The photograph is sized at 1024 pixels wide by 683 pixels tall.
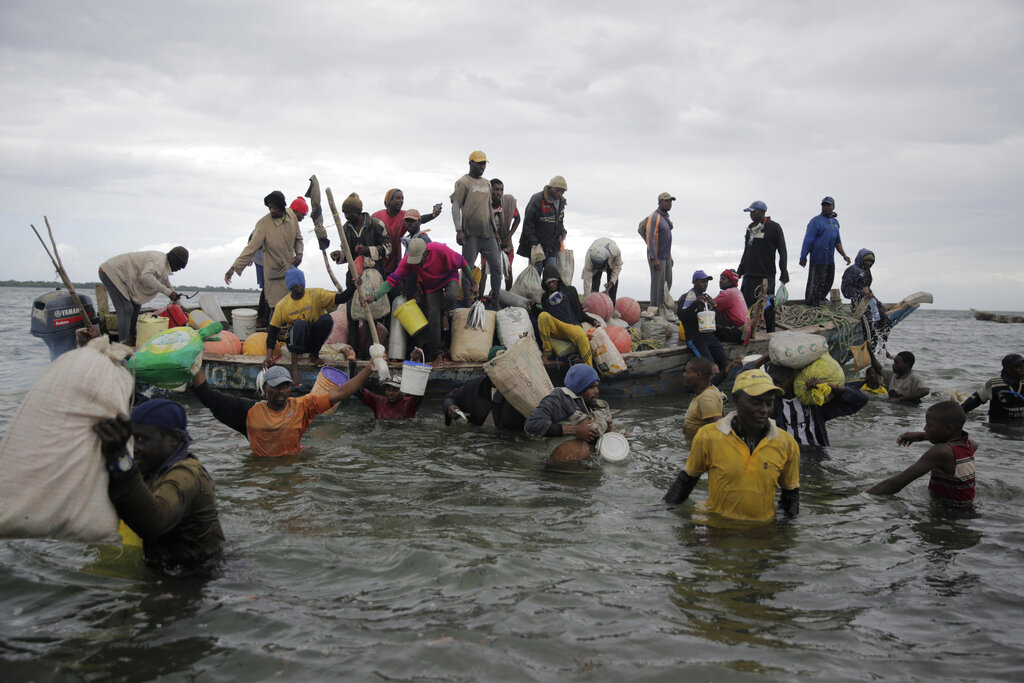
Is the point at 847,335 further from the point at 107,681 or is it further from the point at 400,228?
the point at 107,681

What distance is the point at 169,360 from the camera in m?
4.90

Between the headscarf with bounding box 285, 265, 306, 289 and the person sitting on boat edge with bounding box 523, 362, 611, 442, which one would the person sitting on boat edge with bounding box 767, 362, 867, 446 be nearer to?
the person sitting on boat edge with bounding box 523, 362, 611, 442

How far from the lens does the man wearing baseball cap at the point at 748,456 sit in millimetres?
4254

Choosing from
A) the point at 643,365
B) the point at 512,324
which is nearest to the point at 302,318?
the point at 512,324

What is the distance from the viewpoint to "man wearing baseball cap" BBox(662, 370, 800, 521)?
4.25 m

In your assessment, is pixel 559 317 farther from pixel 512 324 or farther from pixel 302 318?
pixel 302 318

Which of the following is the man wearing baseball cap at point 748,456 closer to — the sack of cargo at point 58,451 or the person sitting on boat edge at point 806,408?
the person sitting on boat edge at point 806,408

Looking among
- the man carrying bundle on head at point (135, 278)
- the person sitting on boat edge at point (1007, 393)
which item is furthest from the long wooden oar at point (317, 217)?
the person sitting on boat edge at point (1007, 393)

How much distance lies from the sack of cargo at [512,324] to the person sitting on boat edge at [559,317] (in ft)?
1.15

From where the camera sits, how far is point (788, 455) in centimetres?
439

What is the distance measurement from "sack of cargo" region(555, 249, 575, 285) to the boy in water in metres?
6.79

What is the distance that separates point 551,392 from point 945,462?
3.12 meters

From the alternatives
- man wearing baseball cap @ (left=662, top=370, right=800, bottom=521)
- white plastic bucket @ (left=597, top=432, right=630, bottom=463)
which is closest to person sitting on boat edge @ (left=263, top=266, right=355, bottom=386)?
white plastic bucket @ (left=597, top=432, right=630, bottom=463)

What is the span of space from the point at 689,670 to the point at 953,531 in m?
3.13
